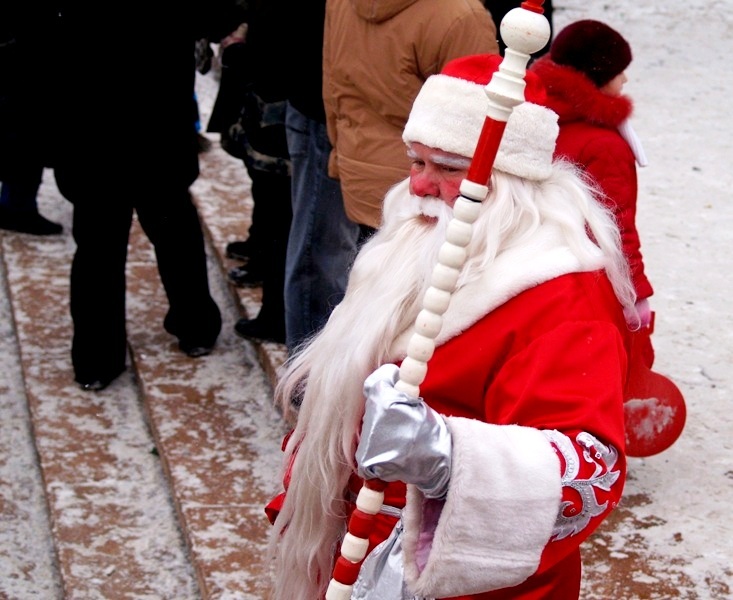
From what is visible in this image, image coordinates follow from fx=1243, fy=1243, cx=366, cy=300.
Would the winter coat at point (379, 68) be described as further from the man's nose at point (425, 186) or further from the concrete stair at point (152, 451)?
the man's nose at point (425, 186)

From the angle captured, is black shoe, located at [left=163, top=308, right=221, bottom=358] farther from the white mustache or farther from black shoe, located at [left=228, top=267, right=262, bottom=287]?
the white mustache

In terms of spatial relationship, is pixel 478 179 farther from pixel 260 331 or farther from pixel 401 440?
pixel 260 331

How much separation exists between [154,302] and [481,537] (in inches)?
165

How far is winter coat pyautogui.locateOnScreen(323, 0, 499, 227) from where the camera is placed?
3.71 m

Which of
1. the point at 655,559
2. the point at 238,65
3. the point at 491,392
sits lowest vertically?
the point at 655,559

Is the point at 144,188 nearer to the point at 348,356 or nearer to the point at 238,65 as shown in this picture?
the point at 238,65

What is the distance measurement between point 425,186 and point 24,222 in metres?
4.86

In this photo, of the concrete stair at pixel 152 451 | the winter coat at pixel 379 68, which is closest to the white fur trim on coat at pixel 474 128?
the winter coat at pixel 379 68

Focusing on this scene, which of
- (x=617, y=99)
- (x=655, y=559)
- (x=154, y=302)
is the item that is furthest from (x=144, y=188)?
(x=655, y=559)

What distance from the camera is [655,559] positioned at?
3561 millimetres

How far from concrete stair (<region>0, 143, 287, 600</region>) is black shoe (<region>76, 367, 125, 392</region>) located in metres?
0.03

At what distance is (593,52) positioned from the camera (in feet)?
12.6

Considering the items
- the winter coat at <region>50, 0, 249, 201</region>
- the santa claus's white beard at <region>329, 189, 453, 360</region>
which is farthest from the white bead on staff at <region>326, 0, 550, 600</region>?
the winter coat at <region>50, 0, 249, 201</region>

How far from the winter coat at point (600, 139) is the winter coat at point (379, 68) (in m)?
0.27
